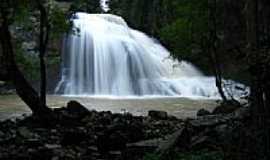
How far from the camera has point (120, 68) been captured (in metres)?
31.0

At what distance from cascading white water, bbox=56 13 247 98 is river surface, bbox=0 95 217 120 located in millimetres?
3012

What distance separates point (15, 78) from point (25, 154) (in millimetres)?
3329

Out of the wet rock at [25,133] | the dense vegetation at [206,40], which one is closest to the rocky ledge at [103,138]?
the wet rock at [25,133]

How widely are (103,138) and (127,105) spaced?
43.8 ft

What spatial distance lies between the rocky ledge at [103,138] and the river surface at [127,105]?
6549 mm

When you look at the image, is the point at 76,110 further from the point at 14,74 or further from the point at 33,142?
the point at 33,142

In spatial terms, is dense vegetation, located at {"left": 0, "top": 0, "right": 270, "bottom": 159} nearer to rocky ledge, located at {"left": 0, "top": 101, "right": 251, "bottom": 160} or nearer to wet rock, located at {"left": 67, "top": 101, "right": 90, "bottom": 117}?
rocky ledge, located at {"left": 0, "top": 101, "right": 251, "bottom": 160}

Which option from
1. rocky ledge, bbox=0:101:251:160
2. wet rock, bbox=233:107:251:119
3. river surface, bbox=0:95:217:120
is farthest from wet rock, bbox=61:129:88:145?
river surface, bbox=0:95:217:120

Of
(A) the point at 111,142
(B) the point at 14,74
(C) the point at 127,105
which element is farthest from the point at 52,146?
(C) the point at 127,105

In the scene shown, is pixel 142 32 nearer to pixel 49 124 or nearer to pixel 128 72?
pixel 128 72

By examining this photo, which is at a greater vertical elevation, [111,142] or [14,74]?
[14,74]

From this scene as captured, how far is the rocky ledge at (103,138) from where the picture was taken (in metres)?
7.89

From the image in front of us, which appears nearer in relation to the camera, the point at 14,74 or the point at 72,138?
the point at 72,138

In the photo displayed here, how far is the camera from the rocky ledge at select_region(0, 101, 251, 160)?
7.89 meters
